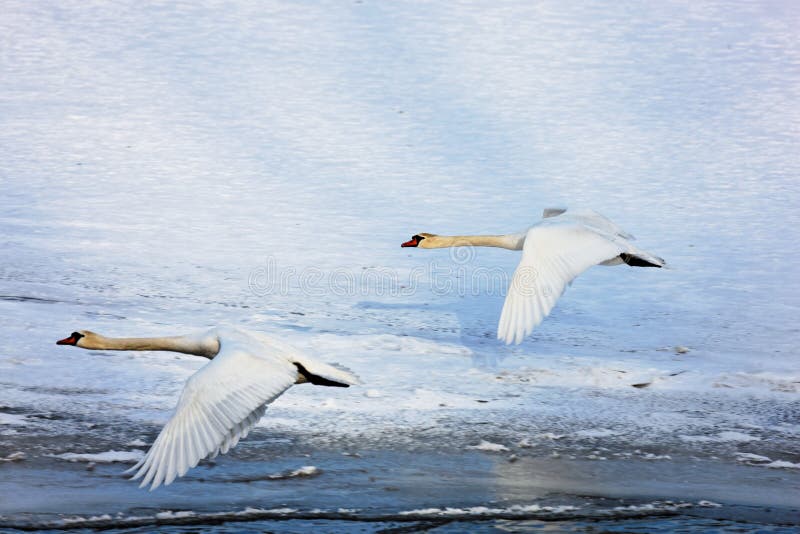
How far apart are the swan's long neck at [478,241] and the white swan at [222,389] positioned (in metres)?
1.78

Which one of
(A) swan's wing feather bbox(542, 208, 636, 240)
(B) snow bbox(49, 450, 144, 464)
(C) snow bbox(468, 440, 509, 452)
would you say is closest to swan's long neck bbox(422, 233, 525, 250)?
(A) swan's wing feather bbox(542, 208, 636, 240)

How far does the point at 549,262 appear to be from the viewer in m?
5.75

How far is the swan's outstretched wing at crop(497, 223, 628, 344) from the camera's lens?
5.30 meters

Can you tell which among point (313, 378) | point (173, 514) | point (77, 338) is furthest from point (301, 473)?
point (77, 338)

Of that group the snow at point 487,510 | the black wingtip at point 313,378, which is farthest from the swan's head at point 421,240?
the snow at point 487,510

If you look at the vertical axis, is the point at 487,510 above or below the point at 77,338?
below

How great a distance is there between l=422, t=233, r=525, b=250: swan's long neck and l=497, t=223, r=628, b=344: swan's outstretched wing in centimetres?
43

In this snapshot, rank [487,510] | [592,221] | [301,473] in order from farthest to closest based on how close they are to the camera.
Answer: [592,221] → [301,473] → [487,510]

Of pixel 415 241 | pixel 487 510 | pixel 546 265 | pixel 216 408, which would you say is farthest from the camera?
pixel 415 241

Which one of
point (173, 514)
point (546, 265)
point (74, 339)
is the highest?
point (546, 265)

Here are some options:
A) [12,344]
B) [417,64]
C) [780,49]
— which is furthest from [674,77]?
[12,344]

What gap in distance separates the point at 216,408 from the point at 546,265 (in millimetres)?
1839

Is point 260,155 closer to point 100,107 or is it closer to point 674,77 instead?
point 100,107

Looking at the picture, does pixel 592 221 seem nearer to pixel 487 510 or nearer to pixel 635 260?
pixel 635 260
